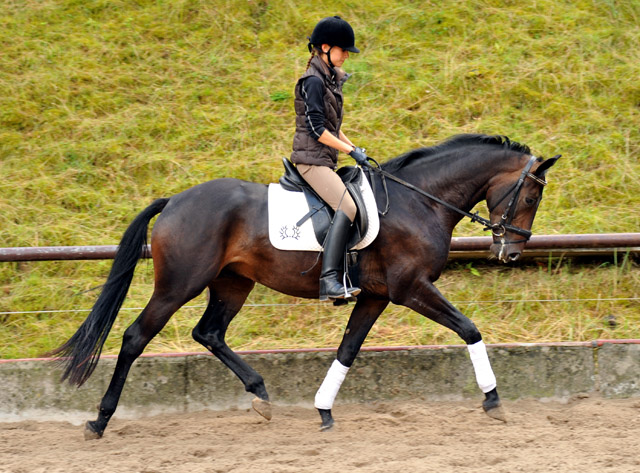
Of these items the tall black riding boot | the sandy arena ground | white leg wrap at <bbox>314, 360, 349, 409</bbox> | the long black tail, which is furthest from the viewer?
white leg wrap at <bbox>314, 360, 349, 409</bbox>

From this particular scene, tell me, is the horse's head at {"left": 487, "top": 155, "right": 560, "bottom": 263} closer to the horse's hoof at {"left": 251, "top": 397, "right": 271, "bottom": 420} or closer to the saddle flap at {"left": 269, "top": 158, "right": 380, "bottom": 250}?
the saddle flap at {"left": 269, "top": 158, "right": 380, "bottom": 250}

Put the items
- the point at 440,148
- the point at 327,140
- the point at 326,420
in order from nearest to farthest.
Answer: the point at 327,140
the point at 326,420
the point at 440,148

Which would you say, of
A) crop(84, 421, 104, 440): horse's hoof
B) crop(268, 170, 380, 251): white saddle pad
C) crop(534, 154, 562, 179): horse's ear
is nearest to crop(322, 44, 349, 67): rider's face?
crop(268, 170, 380, 251): white saddle pad

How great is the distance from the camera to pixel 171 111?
31.2 feet

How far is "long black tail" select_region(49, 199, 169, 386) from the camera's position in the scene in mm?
5402

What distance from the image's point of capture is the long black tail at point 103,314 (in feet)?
17.7

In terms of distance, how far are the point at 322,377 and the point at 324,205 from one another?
1595 mm

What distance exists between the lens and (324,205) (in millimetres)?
5387

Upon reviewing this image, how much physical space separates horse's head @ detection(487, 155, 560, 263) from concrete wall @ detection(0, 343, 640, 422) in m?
1.06

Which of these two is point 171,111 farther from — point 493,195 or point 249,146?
point 493,195

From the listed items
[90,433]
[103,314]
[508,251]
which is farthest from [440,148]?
[90,433]

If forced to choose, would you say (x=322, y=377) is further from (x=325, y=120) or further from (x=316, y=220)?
(x=325, y=120)

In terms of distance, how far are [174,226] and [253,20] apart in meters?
6.64

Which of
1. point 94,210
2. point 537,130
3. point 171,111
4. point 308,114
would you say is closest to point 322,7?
point 171,111
